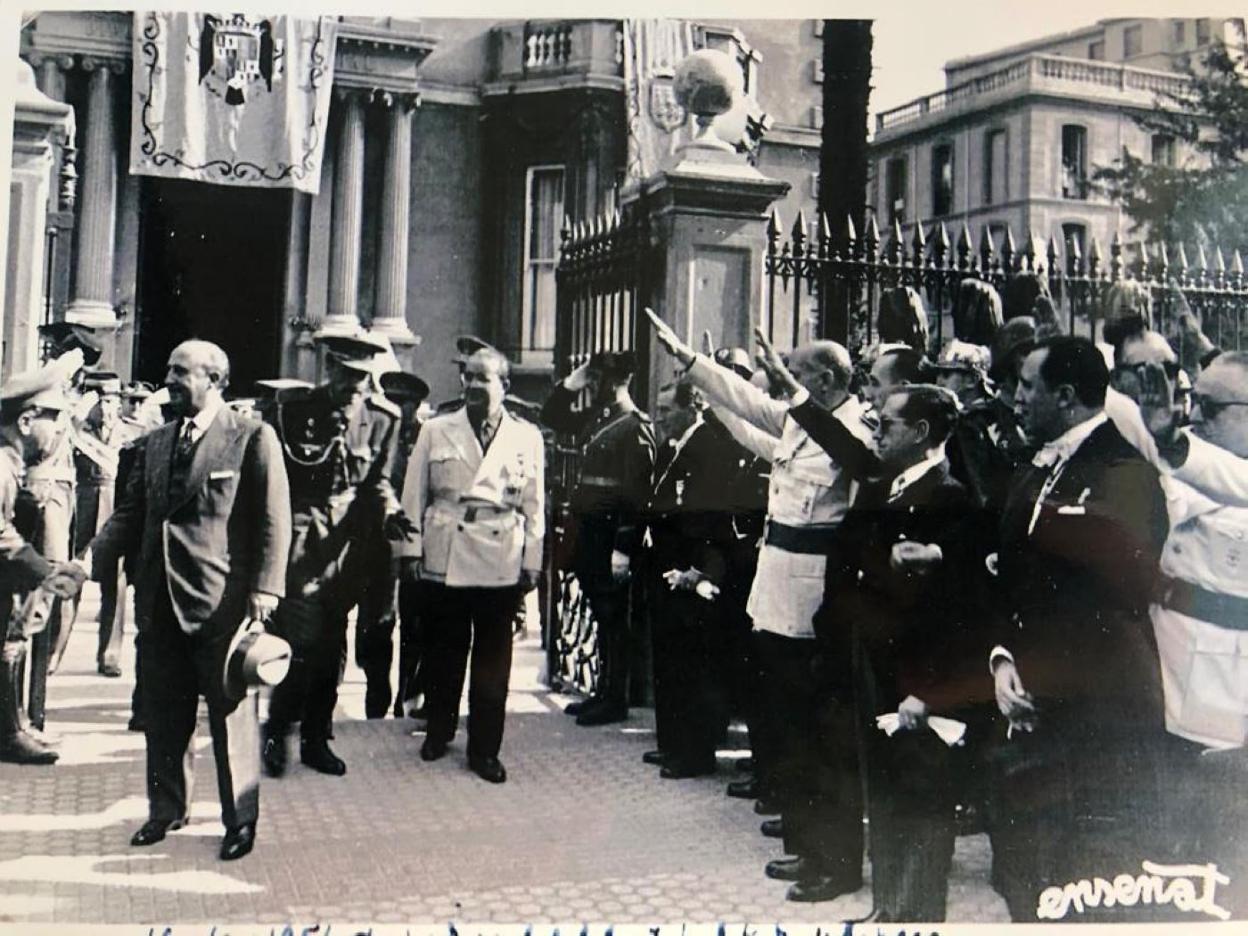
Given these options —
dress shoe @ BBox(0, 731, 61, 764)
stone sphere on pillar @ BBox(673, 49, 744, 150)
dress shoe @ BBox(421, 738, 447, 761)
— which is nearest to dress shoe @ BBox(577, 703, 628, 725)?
dress shoe @ BBox(421, 738, 447, 761)

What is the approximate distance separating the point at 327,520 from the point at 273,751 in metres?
0.64

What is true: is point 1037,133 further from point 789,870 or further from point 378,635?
point 378,635

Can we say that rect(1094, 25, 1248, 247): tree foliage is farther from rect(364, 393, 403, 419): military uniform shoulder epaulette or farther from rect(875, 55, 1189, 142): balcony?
rect(364, 393, 403, 419): military uniform shoulder epaulette

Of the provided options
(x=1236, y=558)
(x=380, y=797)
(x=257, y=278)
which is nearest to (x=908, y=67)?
(x=1236, y=558)

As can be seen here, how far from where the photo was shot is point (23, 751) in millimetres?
2988

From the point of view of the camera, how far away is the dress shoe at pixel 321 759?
307cm

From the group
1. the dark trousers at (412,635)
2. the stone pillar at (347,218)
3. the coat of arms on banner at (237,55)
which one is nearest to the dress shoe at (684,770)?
the dark trousers at (412,635)

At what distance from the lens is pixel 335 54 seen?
3.27 m

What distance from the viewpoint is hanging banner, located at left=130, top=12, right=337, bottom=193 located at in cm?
321

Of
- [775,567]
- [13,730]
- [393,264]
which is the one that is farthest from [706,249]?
[13,730]

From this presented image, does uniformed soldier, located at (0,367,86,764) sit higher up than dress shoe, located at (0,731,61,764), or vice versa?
uniformed soldier, located at (0,367,86,764)

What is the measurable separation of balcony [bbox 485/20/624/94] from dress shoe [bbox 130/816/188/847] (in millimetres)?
2206

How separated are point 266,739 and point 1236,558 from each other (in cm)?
270

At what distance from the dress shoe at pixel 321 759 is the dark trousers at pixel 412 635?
0.85 feet
